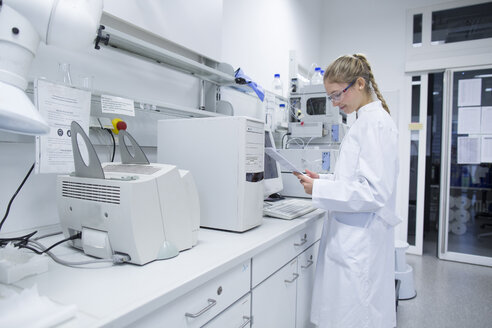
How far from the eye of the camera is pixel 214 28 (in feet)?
5.88

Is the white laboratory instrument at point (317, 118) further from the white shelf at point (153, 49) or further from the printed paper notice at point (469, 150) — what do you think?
the printed paper notice at point (469, 150)

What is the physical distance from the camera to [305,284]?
154 cm

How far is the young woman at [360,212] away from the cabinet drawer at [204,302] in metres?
0.44

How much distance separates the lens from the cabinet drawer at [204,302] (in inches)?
27.3

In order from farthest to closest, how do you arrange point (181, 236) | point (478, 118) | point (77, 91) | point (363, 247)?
point (478, 118) < point (363, 247) < point (77, 91) < point (181, 236)

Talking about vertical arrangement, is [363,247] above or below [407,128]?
below

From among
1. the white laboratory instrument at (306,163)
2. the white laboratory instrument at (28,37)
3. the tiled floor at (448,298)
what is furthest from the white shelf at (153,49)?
the tiled floor at (448,298)

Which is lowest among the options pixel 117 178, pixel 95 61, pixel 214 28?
pixel 117 178

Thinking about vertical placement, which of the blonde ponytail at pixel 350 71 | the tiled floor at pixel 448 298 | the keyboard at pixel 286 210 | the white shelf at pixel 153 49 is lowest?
the tiled floor at pixel 448 298

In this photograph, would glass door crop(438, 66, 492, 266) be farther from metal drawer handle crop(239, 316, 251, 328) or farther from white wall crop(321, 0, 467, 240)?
metal drawer handle crop(239, 316, 251, 328)

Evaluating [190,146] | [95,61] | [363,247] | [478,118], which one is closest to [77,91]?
[95,61]

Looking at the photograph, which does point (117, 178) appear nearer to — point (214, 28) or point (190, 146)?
point (190, 146)

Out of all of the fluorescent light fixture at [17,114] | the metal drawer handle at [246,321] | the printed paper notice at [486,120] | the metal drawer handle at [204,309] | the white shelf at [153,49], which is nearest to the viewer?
the fluorescent light fixture at [17,114]

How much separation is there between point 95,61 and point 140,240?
85cm
